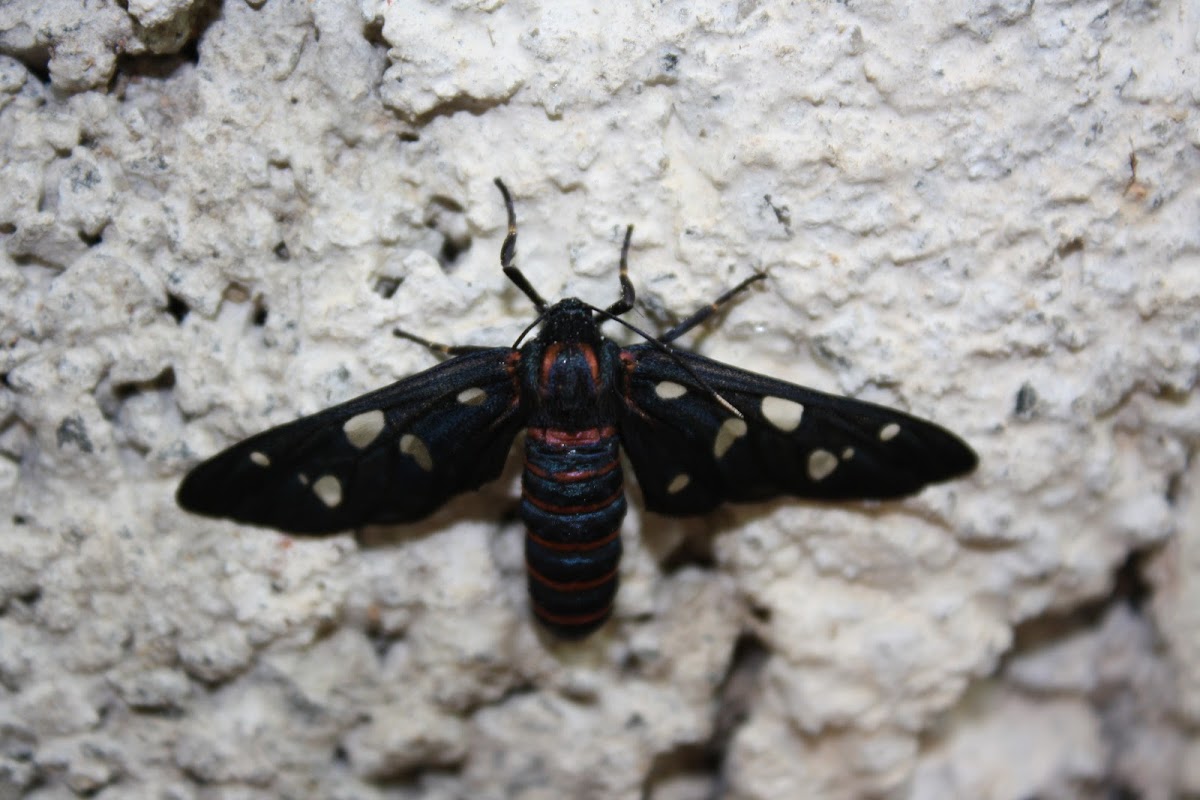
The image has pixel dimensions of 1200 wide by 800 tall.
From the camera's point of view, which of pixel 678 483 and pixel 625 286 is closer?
pixel 625 286

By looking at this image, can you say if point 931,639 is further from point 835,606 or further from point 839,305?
point 839,305

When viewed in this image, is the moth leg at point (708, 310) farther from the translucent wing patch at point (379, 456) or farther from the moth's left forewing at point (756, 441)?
the translucent wing patch at point (379, 456)

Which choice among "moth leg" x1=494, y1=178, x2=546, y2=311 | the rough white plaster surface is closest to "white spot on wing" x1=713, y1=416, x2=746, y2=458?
the rough white plaster surface

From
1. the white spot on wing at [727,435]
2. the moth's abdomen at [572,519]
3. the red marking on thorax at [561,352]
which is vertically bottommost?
the moth's abdomen at [572,519]

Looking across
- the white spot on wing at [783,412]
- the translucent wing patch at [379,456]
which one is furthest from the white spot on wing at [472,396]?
the white spot on wing at [783,412]

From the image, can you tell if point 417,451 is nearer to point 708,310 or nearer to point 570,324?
point 570,324

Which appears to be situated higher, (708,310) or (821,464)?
(708,310)

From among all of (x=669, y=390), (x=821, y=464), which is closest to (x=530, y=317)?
(x=669, y=390)
